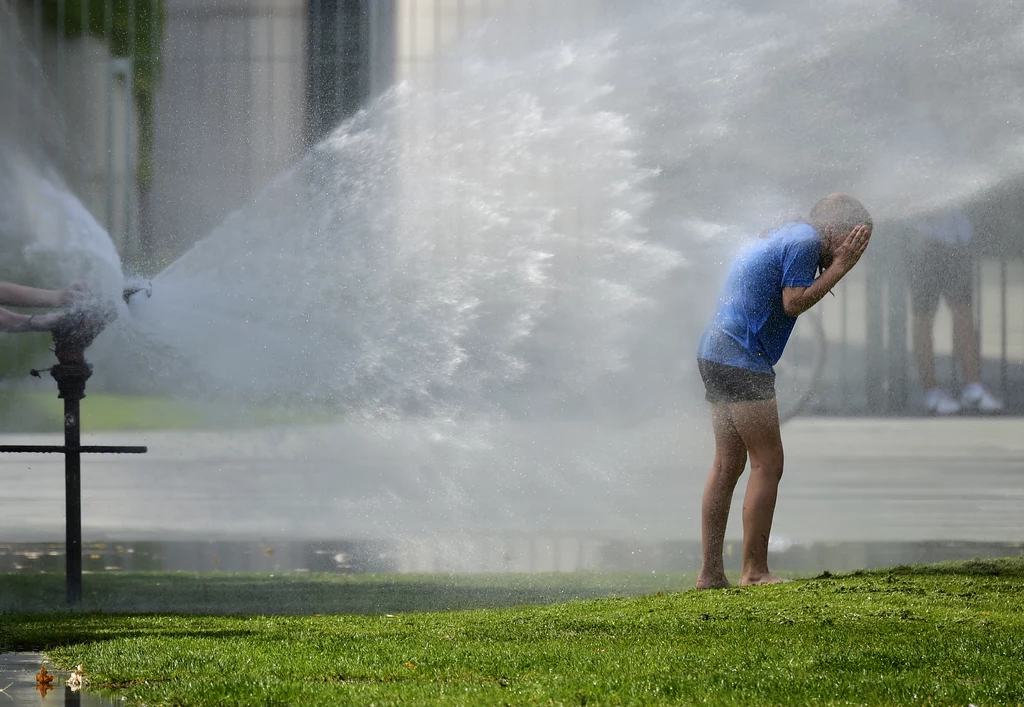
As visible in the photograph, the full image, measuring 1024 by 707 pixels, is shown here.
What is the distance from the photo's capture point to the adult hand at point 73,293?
8500mm

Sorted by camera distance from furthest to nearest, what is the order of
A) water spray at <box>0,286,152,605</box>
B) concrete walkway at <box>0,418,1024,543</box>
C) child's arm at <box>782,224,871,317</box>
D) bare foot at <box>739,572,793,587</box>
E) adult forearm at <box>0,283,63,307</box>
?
concrete walkway at <box>0,418,1024,543</box>, adult forearm at <box>0,283,63,307</box>, water spray at <box>0,286,152,605</box>, bare foot at <box>739,572,793,587</box>, child's arm at <box>782,224,871,317</box>

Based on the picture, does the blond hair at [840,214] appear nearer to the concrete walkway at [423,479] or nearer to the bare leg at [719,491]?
the bare leg at [719,491]

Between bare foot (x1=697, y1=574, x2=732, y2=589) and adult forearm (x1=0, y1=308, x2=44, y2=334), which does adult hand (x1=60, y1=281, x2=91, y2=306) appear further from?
bare foot (x1=697, y1=574, x2=732, y2=589)

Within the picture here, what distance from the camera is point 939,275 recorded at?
9414mm

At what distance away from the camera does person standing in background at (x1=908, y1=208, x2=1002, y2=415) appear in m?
9.19

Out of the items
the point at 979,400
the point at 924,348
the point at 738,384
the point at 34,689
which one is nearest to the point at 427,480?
the point at 738,384

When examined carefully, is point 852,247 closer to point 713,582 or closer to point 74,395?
point 713,582

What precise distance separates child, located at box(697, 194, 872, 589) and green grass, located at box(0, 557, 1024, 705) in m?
0.58

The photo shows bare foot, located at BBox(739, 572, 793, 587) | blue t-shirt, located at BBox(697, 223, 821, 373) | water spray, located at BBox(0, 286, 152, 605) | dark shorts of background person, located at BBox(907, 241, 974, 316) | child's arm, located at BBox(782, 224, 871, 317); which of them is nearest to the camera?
child's arm, located at BBox(782, 224, 871, 317)

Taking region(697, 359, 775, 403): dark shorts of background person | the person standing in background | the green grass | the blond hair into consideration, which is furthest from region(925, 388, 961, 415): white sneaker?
region(697, 359, 775, 403): dark shorts of background person

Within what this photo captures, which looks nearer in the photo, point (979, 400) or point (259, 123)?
point (259, 123)

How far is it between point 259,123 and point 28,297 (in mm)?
1860

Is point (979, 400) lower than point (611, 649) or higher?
higher

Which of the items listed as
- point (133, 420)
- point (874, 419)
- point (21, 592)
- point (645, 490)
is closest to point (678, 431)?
point (645, 490)
